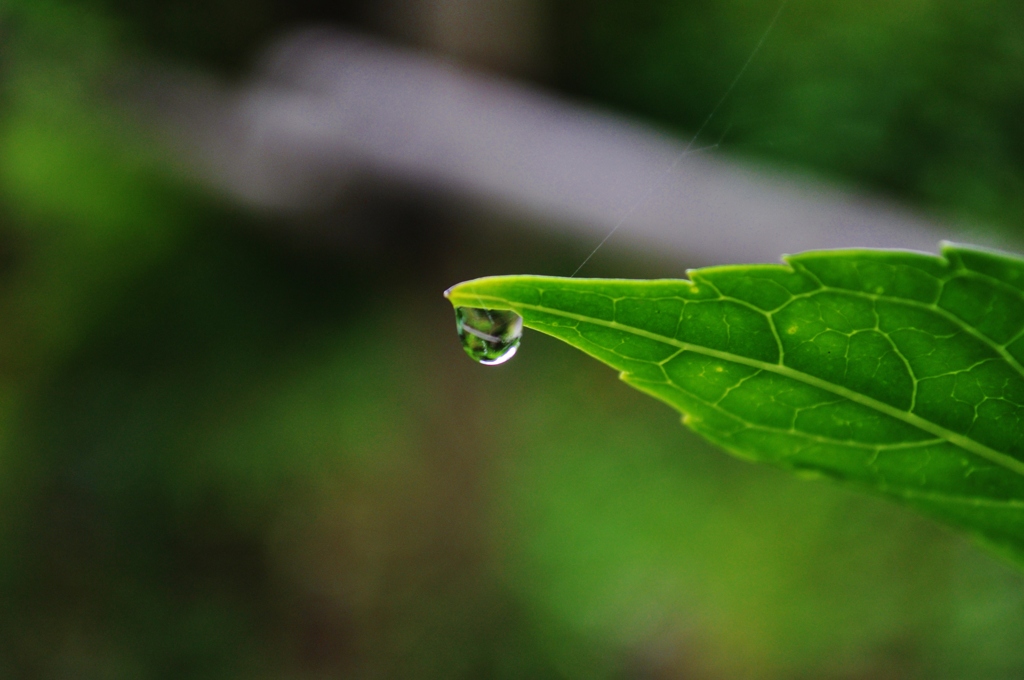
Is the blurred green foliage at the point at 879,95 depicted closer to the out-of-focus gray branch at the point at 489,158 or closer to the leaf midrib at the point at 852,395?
the out-of-focus gray branch at the point at 489,158

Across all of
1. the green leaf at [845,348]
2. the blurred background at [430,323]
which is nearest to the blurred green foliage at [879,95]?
the blurred background at [430,323]

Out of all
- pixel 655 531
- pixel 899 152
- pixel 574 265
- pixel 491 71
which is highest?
pixel 899 152

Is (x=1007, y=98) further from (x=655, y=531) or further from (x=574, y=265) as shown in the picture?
(x=655, y=531)

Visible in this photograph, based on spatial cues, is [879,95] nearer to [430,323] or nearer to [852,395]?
[430,323]

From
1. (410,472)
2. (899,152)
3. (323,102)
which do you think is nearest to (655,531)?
(410,472)

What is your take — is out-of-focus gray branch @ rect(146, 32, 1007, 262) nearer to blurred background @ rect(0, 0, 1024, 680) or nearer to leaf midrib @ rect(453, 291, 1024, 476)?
blurred background @ rect(0, 0, 1024, 680)

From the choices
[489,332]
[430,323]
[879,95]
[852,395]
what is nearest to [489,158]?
[430,323]

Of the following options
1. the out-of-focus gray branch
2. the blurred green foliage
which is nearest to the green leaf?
the out-of-focus gray branch
